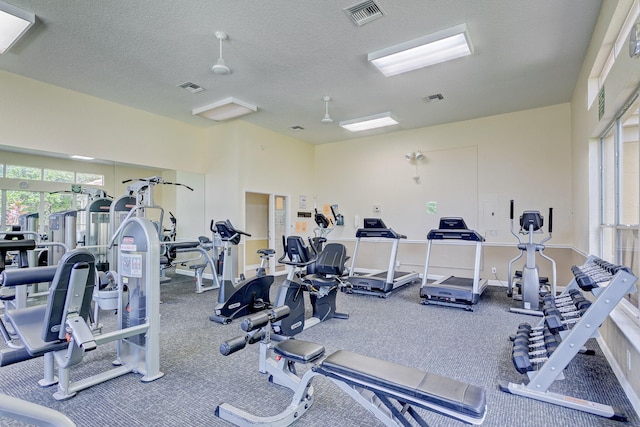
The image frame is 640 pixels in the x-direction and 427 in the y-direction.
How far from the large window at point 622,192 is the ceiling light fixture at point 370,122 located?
323cm

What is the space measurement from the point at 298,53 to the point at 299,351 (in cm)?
348

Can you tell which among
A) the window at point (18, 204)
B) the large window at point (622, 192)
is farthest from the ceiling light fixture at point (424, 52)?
the window at point (18, 204)

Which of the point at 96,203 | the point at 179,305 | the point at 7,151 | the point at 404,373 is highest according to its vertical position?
the point at 7,151

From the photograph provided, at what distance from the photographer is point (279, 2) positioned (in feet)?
10.5

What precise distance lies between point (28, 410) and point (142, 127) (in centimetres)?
637

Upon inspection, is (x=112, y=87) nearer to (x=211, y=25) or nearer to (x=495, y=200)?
(x=211, y=25)

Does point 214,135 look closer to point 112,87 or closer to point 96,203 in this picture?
point 112,87

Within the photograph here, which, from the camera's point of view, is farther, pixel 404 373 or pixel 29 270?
pixel 29 270

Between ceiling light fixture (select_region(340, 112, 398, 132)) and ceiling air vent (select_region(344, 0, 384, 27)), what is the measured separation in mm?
2777

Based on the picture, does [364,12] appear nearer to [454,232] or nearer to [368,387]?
[368,387]

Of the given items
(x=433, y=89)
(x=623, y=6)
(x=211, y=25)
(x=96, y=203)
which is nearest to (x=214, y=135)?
(x=96, y=203)

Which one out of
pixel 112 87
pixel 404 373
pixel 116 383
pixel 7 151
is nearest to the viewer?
pixel 404 373

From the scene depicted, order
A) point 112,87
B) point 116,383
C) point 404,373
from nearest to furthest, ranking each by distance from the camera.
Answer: point 404,373 → point 116,383 → point 112,87

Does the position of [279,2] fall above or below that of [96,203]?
above
